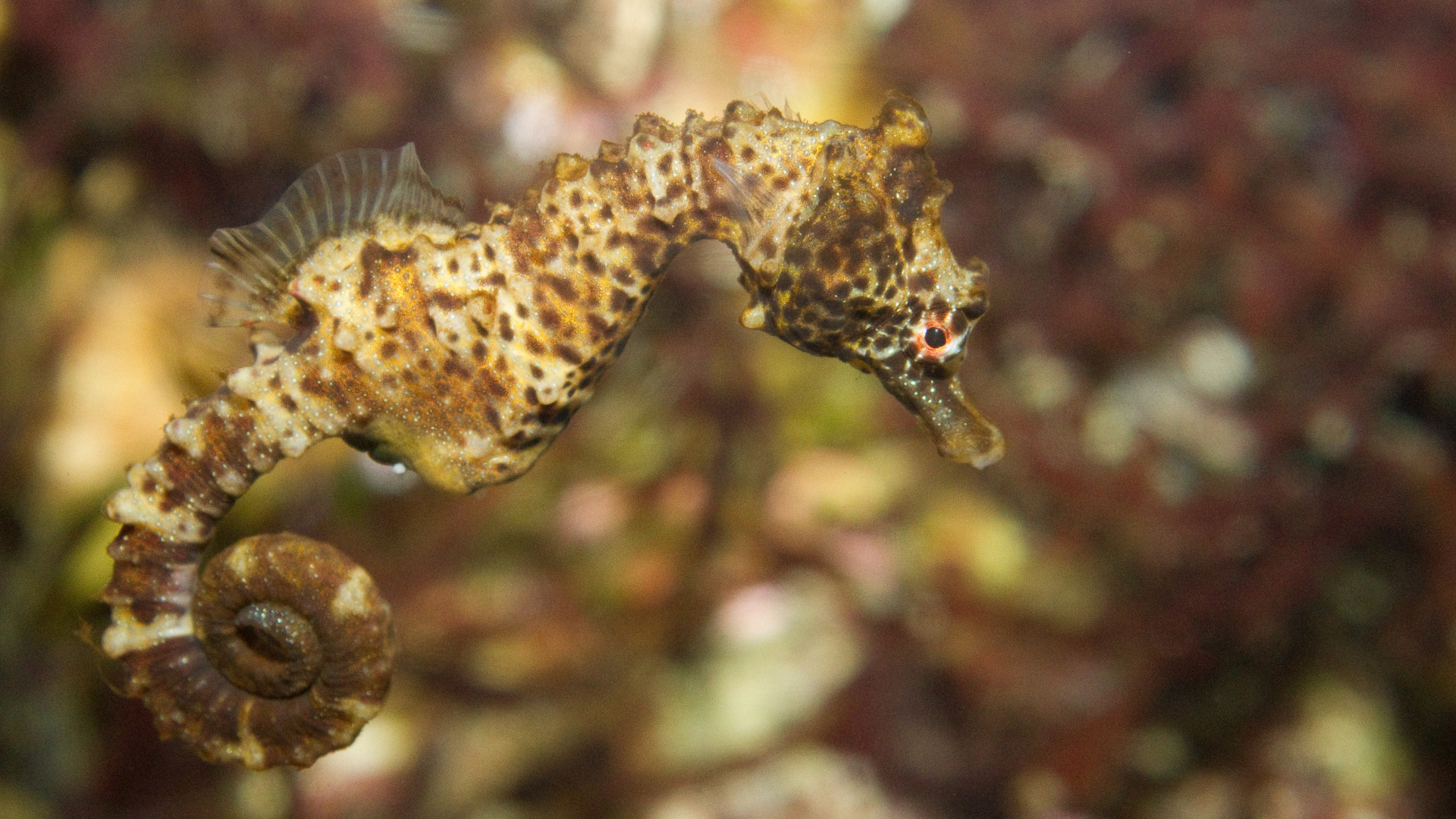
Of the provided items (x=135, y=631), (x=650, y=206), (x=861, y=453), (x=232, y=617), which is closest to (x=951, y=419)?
(x=650, y=206)

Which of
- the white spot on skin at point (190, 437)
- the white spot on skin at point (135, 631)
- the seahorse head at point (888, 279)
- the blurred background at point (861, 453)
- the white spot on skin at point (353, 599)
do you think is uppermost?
the blurred background at point (861, 453)

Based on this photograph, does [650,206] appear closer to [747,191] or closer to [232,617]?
[747,191]

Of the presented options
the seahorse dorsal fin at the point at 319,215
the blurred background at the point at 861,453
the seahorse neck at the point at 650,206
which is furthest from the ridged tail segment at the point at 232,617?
the blurred background at the point at 861,453

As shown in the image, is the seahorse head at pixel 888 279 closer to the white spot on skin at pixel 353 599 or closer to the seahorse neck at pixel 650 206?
the seahorse neck at pixel 650 206

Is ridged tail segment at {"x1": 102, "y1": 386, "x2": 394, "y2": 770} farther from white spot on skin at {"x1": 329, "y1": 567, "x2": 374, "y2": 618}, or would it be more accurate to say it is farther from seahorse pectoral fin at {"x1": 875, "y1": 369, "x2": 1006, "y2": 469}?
seahorse pectoral fin at {"x1": 875, "y1": 369, "x2": 1006, "y2": 469}

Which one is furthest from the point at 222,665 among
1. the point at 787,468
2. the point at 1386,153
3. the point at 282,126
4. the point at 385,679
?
the point at 1386,153

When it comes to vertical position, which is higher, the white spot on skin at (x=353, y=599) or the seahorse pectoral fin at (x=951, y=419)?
the seahorse pectoral fin at (x=951, y=419)

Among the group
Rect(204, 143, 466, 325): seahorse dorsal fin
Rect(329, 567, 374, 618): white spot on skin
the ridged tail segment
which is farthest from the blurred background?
Rect(329, 567, 374, 618): white spot on skin
